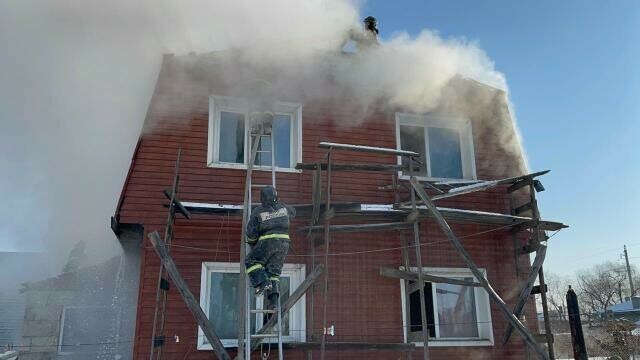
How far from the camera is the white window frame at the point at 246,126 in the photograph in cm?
788

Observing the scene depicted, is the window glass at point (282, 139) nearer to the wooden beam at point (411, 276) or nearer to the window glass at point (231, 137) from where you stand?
the window glass at point (231, 137)

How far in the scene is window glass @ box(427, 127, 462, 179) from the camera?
358 inches

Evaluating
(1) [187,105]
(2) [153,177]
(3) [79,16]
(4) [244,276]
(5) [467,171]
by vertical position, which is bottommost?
(4) [244,276]

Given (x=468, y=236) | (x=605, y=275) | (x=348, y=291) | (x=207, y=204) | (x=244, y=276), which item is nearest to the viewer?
(x=244, y=276)

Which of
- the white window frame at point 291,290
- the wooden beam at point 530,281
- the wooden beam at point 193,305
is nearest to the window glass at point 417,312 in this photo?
the wooden beam at point 530,281

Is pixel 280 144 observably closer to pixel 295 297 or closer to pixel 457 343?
pixel 295 297

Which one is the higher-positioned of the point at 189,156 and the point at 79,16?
the point at 79,16

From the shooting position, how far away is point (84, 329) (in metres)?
10.2

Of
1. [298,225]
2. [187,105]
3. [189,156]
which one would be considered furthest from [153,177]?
[298,225]

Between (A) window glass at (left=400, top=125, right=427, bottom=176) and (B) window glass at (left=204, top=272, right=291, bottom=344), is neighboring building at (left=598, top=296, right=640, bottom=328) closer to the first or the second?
(A) window glass at (left=400, top=125, right=427, bottom=176)

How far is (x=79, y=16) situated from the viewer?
329 inches

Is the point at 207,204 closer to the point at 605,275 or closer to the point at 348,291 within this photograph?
the point at 348,291

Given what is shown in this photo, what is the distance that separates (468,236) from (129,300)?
589 cm

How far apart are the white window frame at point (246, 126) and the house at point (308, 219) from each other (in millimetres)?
20
